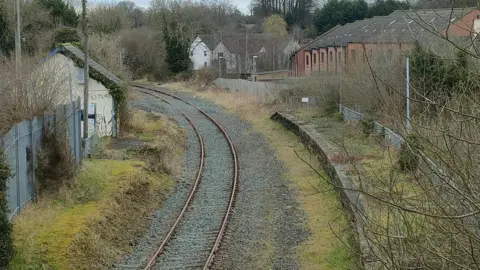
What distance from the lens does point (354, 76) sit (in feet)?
91.6

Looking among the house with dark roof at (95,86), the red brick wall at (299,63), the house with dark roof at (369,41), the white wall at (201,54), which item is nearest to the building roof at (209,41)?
the white wall at (201,54)

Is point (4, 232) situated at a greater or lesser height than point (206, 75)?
lesser

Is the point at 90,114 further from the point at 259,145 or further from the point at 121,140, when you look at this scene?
the point at 259,145

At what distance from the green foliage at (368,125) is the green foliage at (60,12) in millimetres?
29944

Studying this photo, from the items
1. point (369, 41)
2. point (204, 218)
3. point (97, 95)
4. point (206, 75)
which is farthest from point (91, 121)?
point (206, 75)

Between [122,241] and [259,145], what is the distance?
13.9 metres

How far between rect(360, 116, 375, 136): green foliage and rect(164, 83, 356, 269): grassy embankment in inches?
93.5

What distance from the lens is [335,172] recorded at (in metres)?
17.3

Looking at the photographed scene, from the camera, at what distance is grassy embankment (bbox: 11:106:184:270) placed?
1092cm

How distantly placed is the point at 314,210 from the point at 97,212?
5099mm

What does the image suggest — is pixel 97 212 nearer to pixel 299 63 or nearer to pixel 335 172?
pixel 335 172

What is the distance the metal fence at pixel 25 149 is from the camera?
11.8 m

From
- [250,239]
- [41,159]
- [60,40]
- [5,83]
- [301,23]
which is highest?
[301,23]

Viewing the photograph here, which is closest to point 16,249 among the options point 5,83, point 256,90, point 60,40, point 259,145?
point 5,83
